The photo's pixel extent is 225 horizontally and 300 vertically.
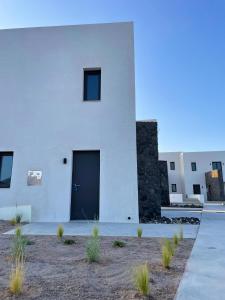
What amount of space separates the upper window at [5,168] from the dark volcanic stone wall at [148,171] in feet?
13.7

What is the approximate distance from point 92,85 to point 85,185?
133 inches

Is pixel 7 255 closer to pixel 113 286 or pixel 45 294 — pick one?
pixel 45 294

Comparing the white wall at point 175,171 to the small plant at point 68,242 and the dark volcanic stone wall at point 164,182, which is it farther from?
the small plant at point 68,242

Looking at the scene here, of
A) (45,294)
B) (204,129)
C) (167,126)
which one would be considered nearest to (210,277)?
(45,294)

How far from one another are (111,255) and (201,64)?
31.2ft

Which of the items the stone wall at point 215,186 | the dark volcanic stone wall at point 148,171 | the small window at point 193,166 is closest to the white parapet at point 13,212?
the dark volcanic stone wall at point 148,171

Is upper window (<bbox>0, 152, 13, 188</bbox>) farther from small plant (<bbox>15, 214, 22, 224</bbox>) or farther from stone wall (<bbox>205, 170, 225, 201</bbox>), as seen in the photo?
stone wall (<bbox>205, 170, 225, 201</bbox>)

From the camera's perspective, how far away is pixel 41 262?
3.25m

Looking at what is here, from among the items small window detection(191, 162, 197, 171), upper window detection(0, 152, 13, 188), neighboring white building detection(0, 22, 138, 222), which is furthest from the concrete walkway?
small window detection(191, 162, 197, 171)

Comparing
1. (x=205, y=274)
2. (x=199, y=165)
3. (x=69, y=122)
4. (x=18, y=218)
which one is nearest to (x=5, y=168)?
(x=18, y=218)

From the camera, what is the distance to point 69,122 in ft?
26.2

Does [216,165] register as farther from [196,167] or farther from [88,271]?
[88,271]

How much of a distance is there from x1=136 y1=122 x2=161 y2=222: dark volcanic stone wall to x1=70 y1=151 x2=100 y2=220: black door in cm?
165

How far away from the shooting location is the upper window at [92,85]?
8359 millimetres
